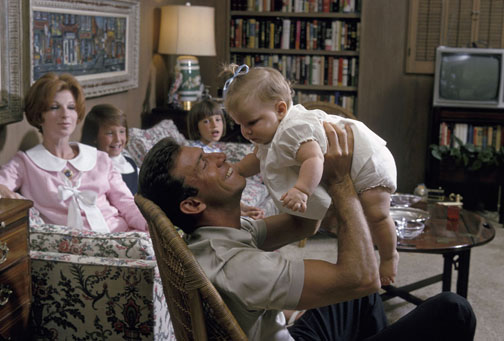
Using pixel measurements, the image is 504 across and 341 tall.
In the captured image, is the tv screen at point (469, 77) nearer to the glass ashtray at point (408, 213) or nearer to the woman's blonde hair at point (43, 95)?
the glass ashtray at point (408, 213)

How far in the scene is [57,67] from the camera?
3.17 meters

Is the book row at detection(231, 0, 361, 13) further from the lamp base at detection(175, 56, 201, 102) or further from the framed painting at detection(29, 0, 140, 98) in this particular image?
the framed painting at detection(29, 0, 140, 98)

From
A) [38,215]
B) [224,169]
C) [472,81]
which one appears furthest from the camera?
[472,81]

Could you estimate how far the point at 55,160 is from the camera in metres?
2.63

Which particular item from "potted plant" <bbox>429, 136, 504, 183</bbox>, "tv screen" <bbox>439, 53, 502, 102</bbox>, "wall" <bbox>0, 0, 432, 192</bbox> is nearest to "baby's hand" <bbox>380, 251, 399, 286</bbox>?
"potted plant" <bbox>429, 136, 504, 183</bbox>

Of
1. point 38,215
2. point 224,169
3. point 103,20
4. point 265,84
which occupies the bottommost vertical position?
point 38,215

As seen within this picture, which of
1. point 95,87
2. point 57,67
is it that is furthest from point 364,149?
point 95,87

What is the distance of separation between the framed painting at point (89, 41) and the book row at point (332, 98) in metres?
1.81

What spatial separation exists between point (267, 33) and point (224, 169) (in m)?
4.30

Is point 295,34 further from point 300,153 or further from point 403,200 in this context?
point 300,153

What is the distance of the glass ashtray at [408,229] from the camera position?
2.88 metres

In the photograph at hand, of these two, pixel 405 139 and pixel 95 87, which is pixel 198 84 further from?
pixel 405 139

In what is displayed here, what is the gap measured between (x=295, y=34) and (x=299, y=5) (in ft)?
0.83

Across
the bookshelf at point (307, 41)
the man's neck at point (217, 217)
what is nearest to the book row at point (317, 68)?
the bookshelf at point (307, 41)
